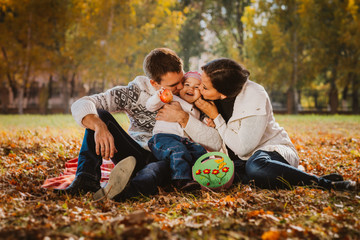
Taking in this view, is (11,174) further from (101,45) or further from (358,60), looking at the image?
(358,60)

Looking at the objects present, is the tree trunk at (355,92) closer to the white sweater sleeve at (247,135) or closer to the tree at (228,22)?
the tree at (228,22)

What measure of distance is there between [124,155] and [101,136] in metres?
0.45

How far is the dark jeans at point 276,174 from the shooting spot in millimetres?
3134

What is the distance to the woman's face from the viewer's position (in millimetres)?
3408

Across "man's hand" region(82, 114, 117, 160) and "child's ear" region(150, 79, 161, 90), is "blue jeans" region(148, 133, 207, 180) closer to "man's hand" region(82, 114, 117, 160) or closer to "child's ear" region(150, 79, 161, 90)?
"man's hand" region(82, 114, 117, 160)

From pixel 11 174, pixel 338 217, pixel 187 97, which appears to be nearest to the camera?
pixel 338 217

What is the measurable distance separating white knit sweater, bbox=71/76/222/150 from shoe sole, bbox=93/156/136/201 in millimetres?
887

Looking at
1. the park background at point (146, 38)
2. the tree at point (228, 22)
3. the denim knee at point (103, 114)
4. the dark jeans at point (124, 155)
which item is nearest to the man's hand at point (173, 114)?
the dark jeans at point (124, 155)

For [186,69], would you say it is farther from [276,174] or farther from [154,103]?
[276,174]

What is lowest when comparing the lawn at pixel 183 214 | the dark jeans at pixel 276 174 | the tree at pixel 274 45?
the lawn at pixel 183 214

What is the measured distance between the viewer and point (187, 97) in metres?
3.74

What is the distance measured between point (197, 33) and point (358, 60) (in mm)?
12051

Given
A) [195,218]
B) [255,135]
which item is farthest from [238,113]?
[195,218]

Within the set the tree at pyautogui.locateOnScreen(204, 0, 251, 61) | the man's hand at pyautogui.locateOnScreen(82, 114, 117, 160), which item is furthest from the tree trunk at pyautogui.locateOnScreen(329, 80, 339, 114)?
the man's hand at pyautogui.locateOnScreen(82, 114, 117, 160)
